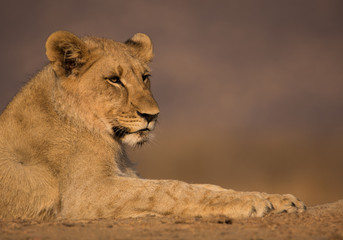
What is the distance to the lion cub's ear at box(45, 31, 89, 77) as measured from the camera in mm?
6117

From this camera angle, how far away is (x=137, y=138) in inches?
243

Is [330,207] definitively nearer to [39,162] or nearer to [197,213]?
[197,213]

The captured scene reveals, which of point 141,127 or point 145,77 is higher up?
point 145,77

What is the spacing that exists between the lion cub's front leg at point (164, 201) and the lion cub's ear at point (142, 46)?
2.42 m

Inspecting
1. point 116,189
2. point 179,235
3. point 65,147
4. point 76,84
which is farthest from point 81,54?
point 179,235

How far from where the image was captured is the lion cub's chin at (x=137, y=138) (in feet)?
20.2

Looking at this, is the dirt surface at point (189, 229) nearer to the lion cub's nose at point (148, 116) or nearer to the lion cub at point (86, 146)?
the lion cub at point (86, 146)

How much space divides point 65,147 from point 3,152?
76 centimetres

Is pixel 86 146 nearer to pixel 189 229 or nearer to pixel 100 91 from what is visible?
pixel 100 91

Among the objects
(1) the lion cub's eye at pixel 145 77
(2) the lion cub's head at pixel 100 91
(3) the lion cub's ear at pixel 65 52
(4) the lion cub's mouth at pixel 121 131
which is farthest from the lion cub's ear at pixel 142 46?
(4) the lion cub's mouth at pixel 121 131

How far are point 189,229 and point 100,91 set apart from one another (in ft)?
8.58

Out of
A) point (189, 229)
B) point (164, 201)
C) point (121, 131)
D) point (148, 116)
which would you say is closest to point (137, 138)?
point (121, 131)

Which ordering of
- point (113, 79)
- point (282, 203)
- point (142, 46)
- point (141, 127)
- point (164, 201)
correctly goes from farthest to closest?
point (142, 46)
point (113, 79)
point (141, 127)
point (282, 203)
point (164, 201)

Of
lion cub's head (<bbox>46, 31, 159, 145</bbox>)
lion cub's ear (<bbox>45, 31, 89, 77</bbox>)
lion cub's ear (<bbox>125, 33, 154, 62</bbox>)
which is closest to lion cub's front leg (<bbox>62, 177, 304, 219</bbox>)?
lion cub's head (<bbox>46, 31, 159, 145</bbox>)
